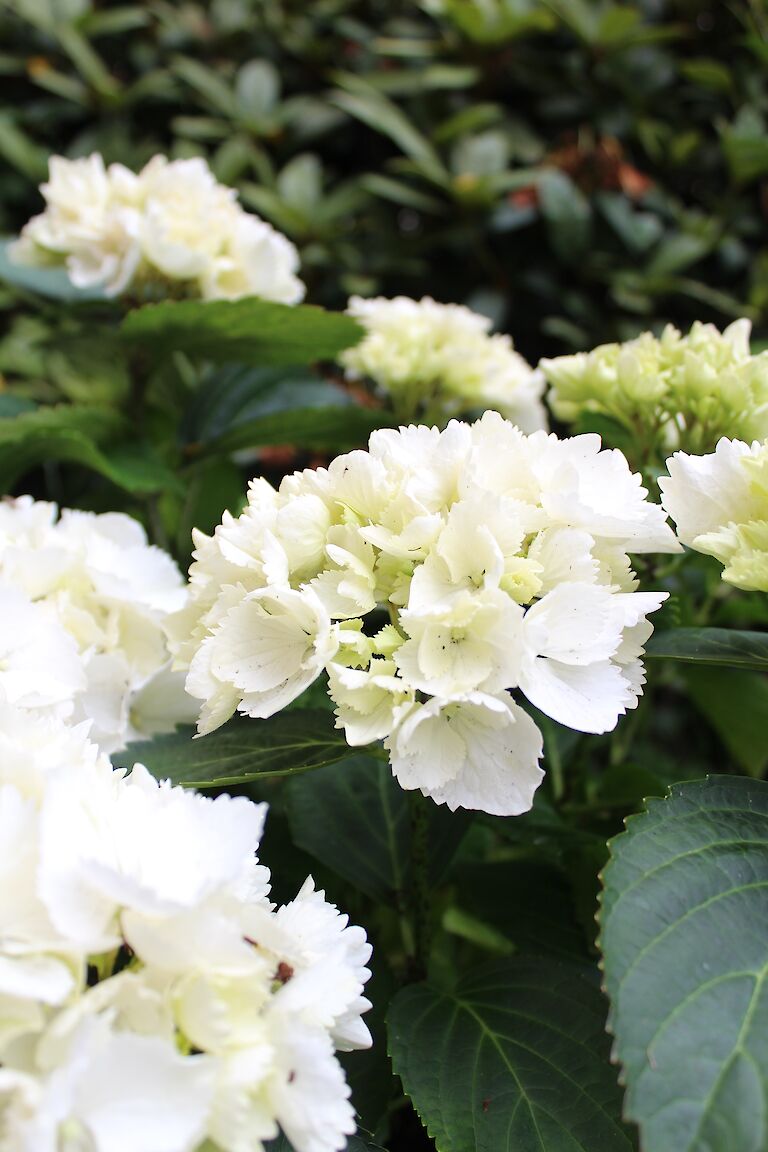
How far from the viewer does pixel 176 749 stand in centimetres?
69

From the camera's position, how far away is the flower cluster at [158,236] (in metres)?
1.10

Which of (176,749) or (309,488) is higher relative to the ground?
(309,488)

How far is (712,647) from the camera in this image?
68cm

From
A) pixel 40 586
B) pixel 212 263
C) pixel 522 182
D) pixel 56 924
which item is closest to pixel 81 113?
pixel 522 182

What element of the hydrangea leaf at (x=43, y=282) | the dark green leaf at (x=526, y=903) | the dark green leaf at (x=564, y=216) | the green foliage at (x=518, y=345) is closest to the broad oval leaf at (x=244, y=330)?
the green foliage at (x=518, y=345)

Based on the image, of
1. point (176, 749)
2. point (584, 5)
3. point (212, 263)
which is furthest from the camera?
point (584, 5)

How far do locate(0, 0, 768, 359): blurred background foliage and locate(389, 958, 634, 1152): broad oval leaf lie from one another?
54.6 inches

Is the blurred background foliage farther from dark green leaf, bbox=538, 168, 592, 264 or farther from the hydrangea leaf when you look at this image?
the hydrangea leaf

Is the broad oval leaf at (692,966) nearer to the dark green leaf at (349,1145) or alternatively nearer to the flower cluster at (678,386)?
the dark green leaf at (349,1145)

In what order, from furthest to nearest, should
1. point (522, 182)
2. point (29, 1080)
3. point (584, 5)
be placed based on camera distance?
point (584, 5) → point (522, 182) → point (29, 1080)

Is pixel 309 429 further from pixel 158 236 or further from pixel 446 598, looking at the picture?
pixel 446 598

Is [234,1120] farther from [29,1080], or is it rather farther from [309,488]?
[309,488]

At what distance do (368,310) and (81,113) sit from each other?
→ 1292 mm

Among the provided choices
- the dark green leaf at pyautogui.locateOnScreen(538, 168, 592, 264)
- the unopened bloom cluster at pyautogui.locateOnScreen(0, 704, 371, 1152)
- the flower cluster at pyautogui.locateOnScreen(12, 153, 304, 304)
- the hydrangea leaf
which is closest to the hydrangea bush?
the unopened bloom cluster at pyautogui.locateOnScreen(0, 704, 371, 1152)
